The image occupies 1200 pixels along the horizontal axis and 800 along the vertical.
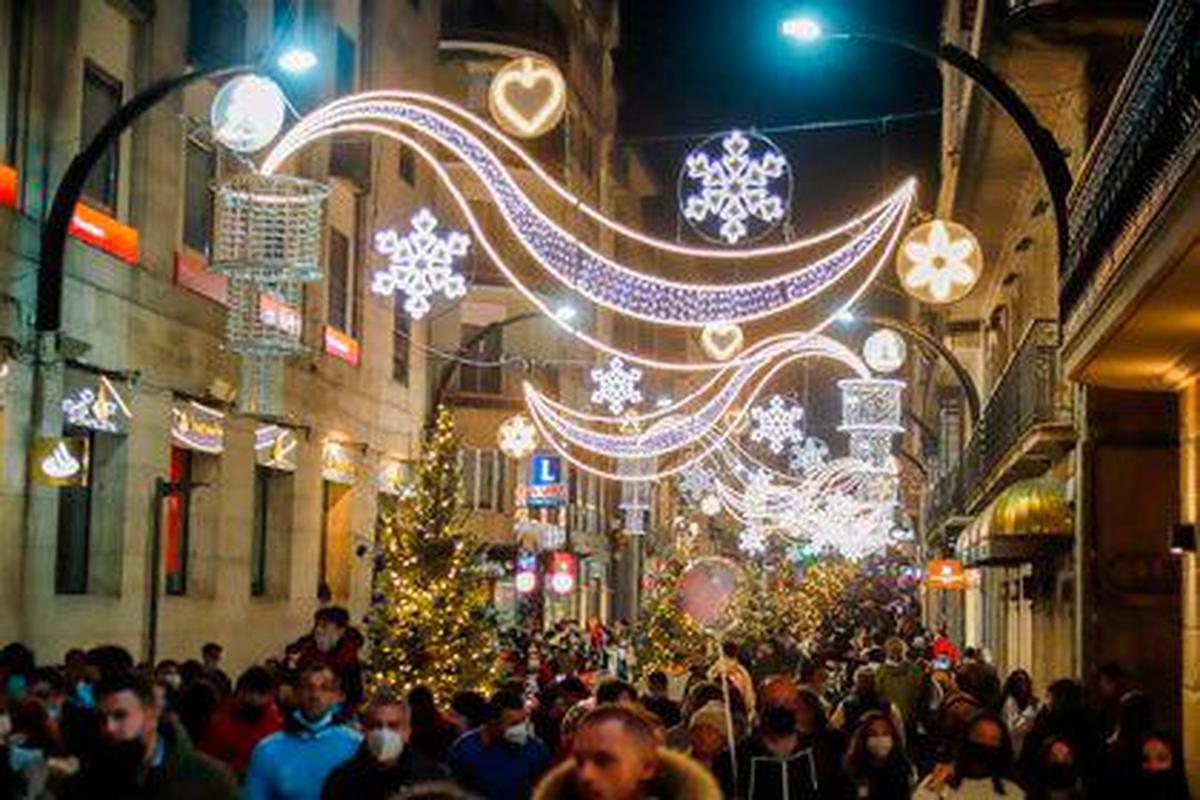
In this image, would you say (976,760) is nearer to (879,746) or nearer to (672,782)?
(879,746)

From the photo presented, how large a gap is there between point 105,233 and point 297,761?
14.6 m

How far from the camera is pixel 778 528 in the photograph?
86000 mm

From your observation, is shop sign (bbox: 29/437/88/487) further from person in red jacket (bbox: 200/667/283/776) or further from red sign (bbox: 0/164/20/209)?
person in red jacket (bbox: 200/667/283/776)

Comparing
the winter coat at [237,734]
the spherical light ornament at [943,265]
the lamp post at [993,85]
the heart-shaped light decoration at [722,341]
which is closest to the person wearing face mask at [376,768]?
the winter coat at [237,734]

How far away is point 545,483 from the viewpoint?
2183 inches

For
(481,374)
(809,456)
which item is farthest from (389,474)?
(809,456)

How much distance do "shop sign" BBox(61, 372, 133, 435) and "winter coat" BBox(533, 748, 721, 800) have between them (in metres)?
16.6

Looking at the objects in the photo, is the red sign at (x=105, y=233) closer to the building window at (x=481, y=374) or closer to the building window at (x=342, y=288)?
the building window at (x=342, y=288)

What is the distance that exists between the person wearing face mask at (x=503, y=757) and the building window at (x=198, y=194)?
15748 millimetres

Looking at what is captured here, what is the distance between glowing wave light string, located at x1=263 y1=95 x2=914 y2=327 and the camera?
20.4 m

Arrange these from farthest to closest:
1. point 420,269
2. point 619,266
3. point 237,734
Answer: point 420,269 < point 619,266 < point 237,734

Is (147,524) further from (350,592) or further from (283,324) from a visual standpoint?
(350,592)

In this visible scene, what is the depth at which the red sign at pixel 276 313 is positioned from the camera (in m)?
23.0

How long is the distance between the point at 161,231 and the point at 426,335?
57.4ft
